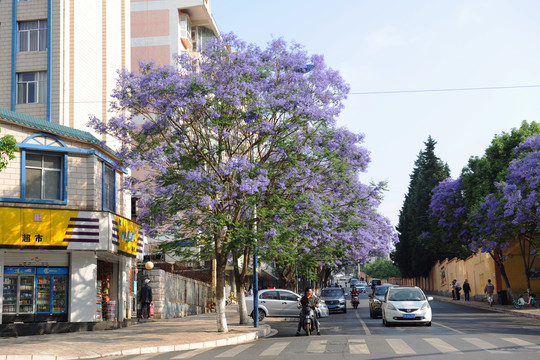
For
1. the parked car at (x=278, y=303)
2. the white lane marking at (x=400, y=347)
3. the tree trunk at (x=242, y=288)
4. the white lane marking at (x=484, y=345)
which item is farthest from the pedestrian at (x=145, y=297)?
the white lane marking at (x=484, y=345)

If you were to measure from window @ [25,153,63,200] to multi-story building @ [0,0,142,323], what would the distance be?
0.04 meters

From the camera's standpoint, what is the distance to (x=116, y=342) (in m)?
18.9

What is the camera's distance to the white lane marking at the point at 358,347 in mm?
14641

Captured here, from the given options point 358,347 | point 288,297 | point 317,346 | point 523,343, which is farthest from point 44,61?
point 523,343

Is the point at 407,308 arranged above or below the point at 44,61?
below

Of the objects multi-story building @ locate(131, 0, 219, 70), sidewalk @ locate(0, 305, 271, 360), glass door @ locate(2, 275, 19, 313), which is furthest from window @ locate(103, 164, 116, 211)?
multi-story building @ locate(131, 0, 219, 70)

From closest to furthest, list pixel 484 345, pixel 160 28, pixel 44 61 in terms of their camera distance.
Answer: pixel 484 345 < pixel 44 61 < pixel 160 28

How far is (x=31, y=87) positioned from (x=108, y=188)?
22.6 feet

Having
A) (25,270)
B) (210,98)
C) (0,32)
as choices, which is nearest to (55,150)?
(25,270)

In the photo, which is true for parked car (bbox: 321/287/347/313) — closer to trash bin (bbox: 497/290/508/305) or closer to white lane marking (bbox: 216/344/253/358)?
trash bin (bbox: 497/290/508/305)

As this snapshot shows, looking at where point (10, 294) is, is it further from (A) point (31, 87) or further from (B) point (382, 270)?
(B) point (382, 270)

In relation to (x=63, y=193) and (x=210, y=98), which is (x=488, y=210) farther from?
(x=63, y=193)

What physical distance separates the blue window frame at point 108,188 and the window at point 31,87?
18.1 ft

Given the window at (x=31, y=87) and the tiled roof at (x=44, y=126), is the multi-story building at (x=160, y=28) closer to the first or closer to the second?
the window at (x=31, y=87)
